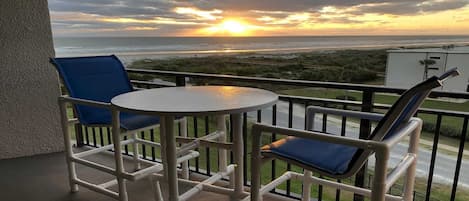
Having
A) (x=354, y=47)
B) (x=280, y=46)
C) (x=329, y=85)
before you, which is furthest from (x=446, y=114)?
(x=280, y=46)

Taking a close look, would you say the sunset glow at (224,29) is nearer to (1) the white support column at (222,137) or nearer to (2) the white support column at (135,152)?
(2) the white support column at (135,152)

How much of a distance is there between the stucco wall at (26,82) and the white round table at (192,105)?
5.59 feet

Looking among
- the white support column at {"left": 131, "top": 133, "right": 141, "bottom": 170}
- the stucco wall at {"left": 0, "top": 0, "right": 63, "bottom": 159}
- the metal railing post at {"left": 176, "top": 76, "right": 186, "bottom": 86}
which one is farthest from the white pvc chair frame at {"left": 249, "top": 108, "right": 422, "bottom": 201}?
the stucco wall at {"left": 0, "top": 0, "right": 63, "bottom": 159}

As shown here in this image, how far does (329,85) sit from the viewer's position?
1.94 meters

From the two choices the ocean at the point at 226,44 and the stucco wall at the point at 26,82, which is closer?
the stucco wall at the point at 26,82

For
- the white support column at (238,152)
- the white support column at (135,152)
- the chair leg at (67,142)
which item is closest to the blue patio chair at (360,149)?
the white support column at (238,152)

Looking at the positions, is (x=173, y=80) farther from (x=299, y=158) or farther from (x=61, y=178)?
(x=299, y=158)

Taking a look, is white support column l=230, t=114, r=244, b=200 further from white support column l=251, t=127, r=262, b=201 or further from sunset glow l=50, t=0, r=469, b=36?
sunset glow l=50, t=0, r=469, b=36

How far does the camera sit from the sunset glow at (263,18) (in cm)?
456

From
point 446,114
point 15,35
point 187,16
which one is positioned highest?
point 187,16

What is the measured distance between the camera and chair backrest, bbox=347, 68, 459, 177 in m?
1.07

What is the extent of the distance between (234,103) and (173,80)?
4.01 ft

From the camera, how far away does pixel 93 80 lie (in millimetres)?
2361

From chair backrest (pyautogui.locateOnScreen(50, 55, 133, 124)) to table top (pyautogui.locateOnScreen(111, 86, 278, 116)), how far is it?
1.60 ft
